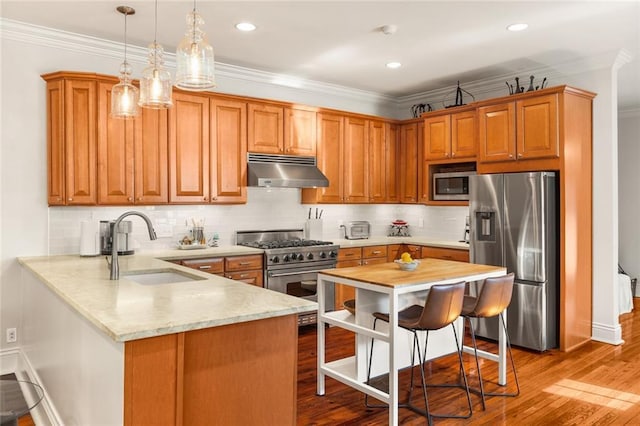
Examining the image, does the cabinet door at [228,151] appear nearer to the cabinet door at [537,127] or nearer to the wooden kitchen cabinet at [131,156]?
the wooden kitchen cabinet at [131,156]

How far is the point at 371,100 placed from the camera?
644cm

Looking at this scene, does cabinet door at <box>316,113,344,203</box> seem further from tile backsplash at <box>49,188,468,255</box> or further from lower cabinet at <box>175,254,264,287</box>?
lower cabinet at <box>175,254,264,287</box>

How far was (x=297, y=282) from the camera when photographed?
498 cm

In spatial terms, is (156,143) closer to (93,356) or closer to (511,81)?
(93,356)

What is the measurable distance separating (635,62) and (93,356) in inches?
221

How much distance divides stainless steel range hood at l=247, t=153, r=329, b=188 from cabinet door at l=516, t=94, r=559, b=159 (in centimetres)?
212

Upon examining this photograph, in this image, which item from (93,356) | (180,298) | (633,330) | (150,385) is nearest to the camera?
(150,385)

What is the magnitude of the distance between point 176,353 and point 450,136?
14.7 feet

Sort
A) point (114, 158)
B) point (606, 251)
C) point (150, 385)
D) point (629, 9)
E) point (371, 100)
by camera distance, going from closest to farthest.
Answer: point (150, 385) → point (629, 9) → point (114, 158) → point (606, 251) → point (371, 100)

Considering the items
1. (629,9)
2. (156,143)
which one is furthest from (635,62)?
(156,143)

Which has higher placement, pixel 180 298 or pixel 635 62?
pixel 635 62

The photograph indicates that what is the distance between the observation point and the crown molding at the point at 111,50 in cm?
393

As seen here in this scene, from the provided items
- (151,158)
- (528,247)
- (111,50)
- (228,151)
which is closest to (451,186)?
(528,247)

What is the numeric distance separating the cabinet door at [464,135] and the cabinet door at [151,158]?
3168 mm
